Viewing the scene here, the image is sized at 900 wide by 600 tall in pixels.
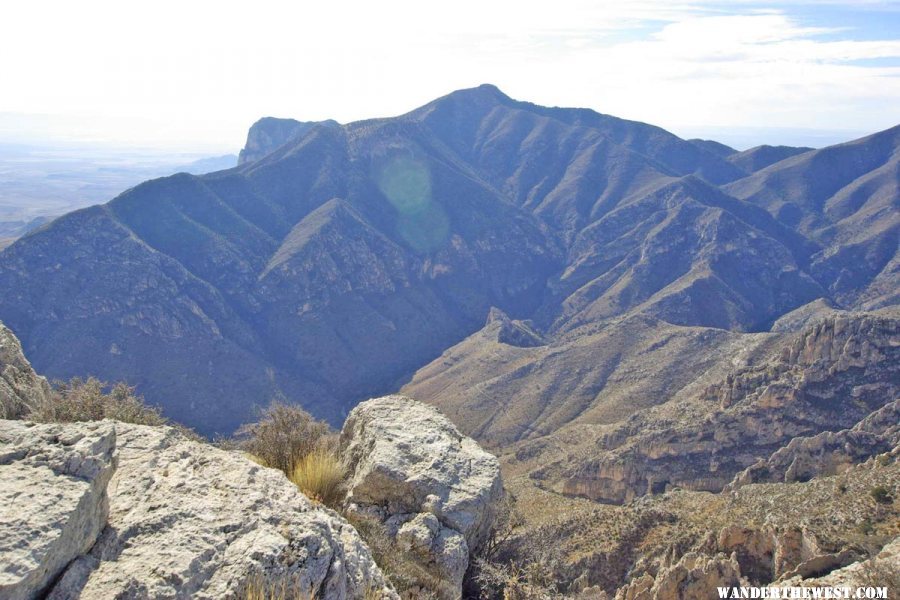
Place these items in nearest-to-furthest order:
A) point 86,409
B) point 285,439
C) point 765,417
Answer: point 86,409, point 285,439, point 765,417

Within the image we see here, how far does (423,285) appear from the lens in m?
157

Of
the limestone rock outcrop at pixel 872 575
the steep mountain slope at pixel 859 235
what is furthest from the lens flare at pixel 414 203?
the limestone rock outcrop at pixel 872 575

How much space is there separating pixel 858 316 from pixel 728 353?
22.4m

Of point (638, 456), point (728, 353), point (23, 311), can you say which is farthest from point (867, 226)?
point (23, 311)

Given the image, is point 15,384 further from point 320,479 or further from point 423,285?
point 423,285

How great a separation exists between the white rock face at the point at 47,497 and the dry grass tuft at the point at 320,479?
435 centimetres

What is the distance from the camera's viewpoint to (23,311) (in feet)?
332

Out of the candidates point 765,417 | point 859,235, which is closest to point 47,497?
point 765,417

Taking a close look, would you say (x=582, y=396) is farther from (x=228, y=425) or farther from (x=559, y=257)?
(x=559, y=257)

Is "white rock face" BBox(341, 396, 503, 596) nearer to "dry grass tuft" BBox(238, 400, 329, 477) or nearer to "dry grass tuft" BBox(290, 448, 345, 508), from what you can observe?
"dry grass tuft" BBox(290, 448, 345, 508)

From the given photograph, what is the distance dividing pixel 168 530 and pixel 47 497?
1405mm

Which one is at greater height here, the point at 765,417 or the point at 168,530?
the point at 168,530

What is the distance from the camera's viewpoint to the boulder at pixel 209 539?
6.69 meters

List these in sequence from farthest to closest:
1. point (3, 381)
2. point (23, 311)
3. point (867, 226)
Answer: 1. point (867, 226)
2. point (23, 311)
3. point (3, 381)
